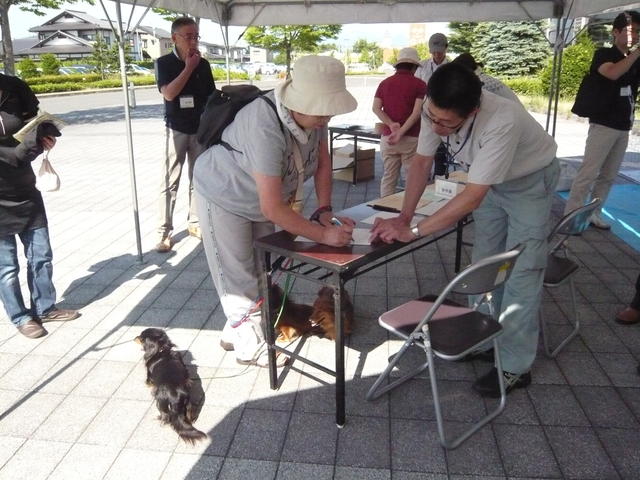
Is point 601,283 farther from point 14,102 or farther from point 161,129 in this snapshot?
point 161,129

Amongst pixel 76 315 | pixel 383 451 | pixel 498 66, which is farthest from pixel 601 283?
pixel 498 66

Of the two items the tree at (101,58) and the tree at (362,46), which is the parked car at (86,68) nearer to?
the tree at (101,58)

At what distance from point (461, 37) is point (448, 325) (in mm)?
25751

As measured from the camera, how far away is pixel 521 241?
91.2 inches

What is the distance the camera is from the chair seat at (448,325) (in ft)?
6.73

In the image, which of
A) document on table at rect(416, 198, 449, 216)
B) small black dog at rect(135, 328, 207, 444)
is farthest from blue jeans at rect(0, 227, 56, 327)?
document on table at rect(416, 198, 449, 216)

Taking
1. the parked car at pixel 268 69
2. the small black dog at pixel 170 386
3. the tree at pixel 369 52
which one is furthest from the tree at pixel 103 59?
the small black dog at pixel 170 386

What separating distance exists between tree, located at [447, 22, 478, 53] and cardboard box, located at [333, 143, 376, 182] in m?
19.8

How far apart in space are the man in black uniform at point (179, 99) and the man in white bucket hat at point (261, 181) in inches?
78.5

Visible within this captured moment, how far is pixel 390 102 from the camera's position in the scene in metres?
5.28

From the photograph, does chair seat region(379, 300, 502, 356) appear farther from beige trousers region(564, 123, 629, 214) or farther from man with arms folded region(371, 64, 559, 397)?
beige trousers region(564, 123, 629, 214)

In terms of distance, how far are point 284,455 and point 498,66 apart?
2225cm

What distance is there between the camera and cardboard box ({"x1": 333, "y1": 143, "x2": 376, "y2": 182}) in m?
6.95

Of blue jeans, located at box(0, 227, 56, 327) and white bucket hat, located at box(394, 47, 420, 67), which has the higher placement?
white bucket hat, located at box(394, 47, 420, 67)
